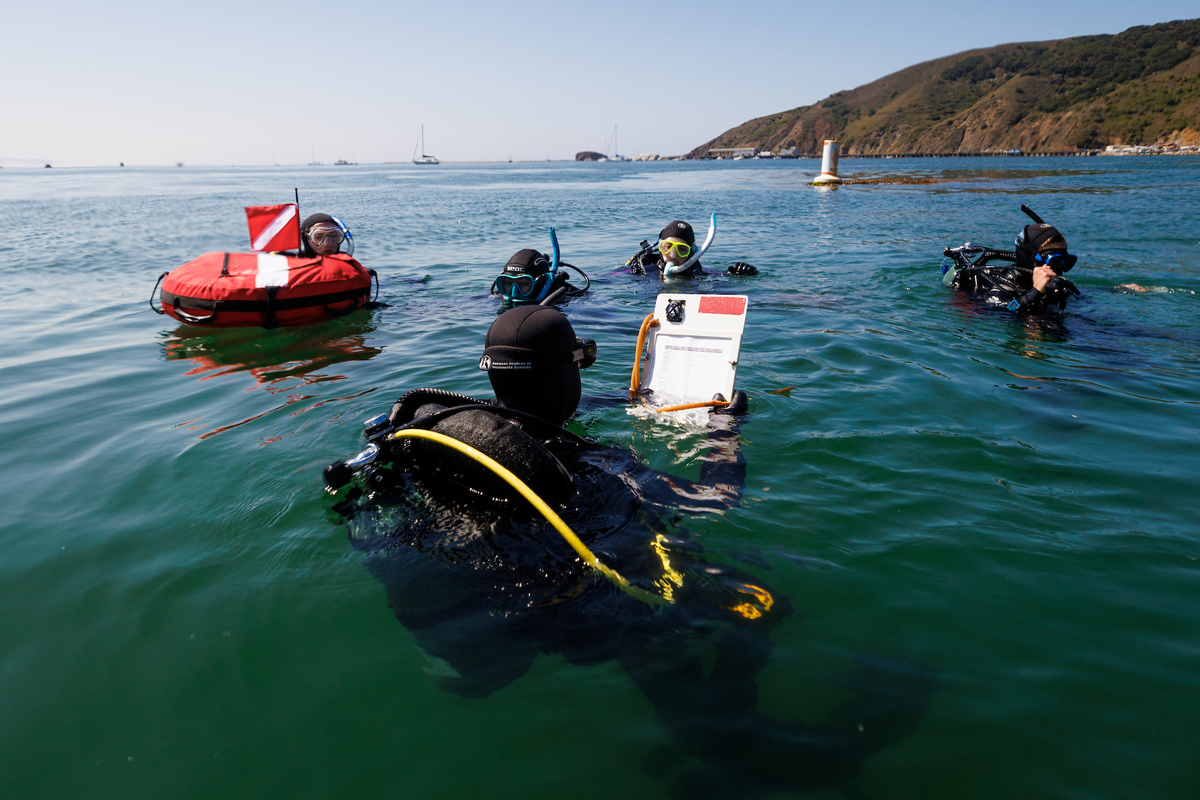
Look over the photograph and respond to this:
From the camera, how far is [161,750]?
2047 mm

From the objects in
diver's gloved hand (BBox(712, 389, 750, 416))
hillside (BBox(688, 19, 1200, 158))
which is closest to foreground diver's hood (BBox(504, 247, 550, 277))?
diver's gloved hand (BBox(712, 389, 750, 416))

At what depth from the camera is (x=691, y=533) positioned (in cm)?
309

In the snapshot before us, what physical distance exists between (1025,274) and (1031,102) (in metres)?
119

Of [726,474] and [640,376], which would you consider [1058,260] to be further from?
[726,474]

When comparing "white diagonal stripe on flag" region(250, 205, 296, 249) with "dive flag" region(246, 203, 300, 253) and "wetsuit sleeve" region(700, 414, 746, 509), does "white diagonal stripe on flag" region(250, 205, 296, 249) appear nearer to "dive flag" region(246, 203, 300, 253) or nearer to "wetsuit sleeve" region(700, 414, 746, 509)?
"dive flag" region(246, 203, 300, 253)

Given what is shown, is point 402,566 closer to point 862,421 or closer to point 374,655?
point 374,655

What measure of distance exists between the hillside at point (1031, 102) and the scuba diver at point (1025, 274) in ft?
280

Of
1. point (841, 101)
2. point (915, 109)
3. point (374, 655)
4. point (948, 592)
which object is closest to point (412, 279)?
point (374, 655)

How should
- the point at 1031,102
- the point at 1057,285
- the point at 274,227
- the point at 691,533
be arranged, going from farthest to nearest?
the point at 1031,102 < the point at 274,227 < the point at 1057,285 < the point at 691,533

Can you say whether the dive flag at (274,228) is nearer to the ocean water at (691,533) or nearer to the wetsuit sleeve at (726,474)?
the ocean water at (691,533)

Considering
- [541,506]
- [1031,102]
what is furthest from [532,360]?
[1031,102]

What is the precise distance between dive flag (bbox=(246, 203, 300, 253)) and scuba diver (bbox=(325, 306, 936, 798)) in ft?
21.0

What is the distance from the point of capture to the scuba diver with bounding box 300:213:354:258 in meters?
8.38

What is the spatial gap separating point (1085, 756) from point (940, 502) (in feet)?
5.49
